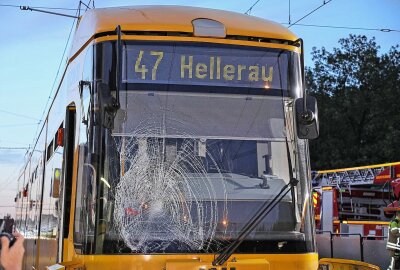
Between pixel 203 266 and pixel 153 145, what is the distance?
1109 millimetres

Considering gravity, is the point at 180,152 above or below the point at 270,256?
above

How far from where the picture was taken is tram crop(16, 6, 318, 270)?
17.9ft

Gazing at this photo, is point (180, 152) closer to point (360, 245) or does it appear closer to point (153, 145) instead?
point (153, 145)

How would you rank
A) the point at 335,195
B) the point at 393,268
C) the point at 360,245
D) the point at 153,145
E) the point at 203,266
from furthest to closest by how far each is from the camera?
the point at 335,195 → the point at 360,245 → the point at 393,268 → the point at 153,145 → the point at 203,266

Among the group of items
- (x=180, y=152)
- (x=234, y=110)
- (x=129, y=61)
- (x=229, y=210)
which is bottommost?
(x=229, y=210)

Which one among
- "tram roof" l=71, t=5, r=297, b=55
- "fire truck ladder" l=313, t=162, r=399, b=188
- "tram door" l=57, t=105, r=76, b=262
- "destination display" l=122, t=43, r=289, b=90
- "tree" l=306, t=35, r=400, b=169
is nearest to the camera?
"destination display" l=122, t=43, r=289, b=90

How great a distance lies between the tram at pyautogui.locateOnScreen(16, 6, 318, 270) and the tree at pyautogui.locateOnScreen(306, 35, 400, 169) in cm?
3510

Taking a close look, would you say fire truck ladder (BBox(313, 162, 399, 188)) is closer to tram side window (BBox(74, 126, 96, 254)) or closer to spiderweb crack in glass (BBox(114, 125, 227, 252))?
spiderweb crack in glass (BBox(114, 125, 227, 252))

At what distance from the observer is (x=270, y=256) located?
553 centimetres

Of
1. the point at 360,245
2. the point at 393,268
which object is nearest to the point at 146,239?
the point at 393,268

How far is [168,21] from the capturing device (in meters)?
6.02

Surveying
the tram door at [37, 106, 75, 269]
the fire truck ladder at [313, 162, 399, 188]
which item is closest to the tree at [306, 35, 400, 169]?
the fire truck ladder at [313, 162, 399, 188]

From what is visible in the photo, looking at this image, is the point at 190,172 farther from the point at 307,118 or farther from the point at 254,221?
the point at 307,118

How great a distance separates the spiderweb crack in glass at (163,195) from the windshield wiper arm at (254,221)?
0.56 ft
